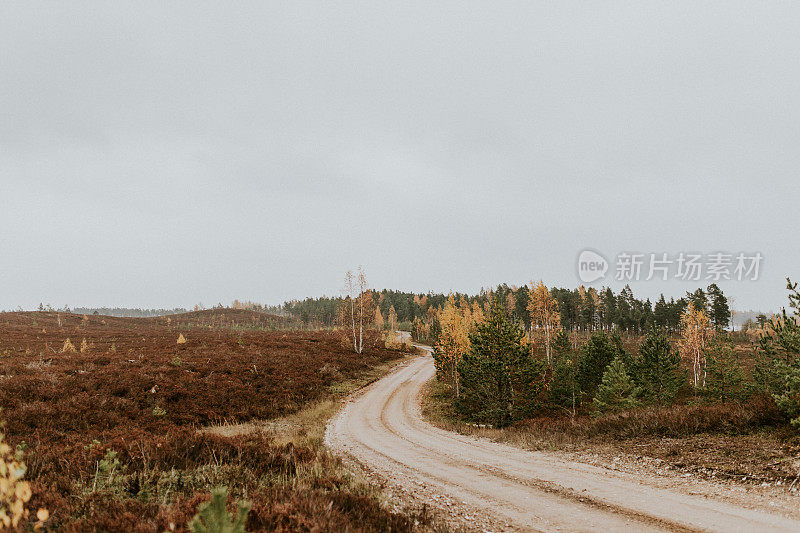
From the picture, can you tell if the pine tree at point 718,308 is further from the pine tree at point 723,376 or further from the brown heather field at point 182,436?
the brown heather field at point 182,436

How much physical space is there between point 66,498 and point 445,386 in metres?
31.3

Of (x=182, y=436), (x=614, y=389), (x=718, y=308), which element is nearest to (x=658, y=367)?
(x=614, y=389)

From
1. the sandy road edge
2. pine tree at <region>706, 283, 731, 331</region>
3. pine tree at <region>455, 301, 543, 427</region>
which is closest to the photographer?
the sandy road edge

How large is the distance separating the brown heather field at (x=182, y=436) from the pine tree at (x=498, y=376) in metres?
10.2

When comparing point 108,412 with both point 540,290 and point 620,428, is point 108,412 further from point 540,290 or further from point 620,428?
point 540,290

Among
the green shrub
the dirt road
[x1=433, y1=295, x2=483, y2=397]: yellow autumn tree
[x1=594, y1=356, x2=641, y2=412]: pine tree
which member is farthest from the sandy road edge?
[x1=433, y1=295, x2=483, y2=397]: yellow autumn tree

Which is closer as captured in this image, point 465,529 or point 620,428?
point 465,529

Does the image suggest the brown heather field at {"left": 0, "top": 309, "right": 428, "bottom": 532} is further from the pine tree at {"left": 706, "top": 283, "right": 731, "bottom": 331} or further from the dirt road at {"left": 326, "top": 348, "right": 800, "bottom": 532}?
the pine tree at {"left": 706, "top": 283, "right": 731, "bottom": 331}

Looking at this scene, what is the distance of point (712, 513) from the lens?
7.59 m

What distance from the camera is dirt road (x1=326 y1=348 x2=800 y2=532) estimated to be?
7520 mm

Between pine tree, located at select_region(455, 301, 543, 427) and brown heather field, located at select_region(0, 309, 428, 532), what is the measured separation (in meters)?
10.2

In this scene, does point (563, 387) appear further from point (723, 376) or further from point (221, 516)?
point (221, 516)

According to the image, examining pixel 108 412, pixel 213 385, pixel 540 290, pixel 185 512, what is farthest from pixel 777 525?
pixel 540 290

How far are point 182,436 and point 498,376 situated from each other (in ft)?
58.1
